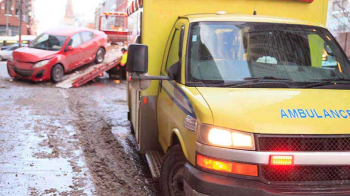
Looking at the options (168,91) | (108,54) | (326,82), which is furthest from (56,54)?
(326,82)

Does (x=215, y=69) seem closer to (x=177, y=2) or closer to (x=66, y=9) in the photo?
(x=177, y=2)

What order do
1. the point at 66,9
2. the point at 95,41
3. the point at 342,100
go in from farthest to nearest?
the point at 66,9, the point at 95,41, the point at 342,100

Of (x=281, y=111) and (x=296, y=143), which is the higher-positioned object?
(x=281, y=111)

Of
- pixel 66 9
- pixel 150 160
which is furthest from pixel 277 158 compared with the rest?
pixel 66 9

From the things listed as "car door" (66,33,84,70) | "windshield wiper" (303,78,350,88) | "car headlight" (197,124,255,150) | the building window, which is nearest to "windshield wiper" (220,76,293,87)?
"windshield wiper" (303,78,350,88)

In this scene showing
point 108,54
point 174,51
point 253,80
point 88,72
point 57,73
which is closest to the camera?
point 253,80

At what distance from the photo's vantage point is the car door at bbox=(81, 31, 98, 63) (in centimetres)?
1607

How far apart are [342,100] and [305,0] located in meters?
2.65

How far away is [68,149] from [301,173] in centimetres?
456

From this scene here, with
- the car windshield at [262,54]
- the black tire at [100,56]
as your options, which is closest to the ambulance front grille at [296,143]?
the car windshield at [262,54]

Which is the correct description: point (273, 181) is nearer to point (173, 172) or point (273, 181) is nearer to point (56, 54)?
point (173, 172)

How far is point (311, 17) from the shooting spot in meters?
6.09

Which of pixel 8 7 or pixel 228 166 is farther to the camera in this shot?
pixel 8 7

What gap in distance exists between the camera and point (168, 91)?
4930mm
